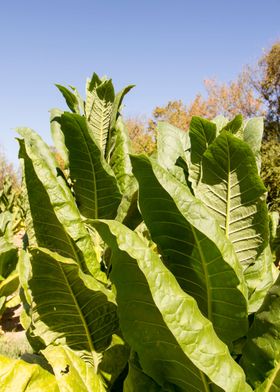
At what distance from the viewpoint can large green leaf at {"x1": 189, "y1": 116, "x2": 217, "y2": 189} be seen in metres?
1.41

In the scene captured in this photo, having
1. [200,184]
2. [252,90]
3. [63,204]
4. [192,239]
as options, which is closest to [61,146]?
[63,204]

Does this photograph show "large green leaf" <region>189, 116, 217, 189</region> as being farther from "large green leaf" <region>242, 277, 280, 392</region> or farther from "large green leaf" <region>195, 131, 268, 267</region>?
"large green leaf" <region>242, 277, 280, 392</region>

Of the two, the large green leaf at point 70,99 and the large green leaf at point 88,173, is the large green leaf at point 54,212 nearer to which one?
the large green leaf at point 88,173

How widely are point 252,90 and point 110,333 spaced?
107ft

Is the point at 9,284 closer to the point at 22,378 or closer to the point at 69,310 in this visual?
the point at 69,310

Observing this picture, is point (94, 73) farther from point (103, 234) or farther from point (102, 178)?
point (103, 234)

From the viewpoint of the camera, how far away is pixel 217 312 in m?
1.30

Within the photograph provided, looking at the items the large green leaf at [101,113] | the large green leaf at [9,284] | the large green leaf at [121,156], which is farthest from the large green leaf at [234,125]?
the large green leaf at [9,284]

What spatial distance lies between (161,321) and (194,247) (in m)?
0.22

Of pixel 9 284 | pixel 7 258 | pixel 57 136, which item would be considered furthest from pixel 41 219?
pixel 7 258

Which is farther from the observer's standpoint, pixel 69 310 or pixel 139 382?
pixel 69 310

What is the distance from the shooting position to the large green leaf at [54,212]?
149 cm

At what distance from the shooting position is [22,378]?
1.24 meters

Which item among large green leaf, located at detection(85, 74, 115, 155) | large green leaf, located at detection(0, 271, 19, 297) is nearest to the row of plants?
large green leaf, located at detection(85, 74, 115, 155)
